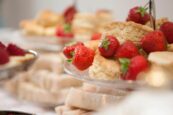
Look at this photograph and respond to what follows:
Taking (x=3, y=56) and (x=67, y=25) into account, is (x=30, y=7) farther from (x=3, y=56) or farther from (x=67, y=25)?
(x=3, y=56)

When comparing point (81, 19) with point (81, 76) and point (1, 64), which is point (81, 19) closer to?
point (1, 64)

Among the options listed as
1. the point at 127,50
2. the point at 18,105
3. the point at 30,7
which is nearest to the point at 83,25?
the point at 18,105

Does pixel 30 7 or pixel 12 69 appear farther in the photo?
pixel 30 7

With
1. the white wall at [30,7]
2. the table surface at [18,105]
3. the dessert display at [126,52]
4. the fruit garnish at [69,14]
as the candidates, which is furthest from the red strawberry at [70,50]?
the fruit garnish at [69,14]

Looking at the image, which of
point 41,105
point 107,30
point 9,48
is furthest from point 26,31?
point 107,30

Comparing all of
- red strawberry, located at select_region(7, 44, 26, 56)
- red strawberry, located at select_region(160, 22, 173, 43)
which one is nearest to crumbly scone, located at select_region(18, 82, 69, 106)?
red strawberry, located at select_region(7, 44, 26, 56)

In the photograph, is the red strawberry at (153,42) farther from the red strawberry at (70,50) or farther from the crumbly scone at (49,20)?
the crumbly scone at (49,20)

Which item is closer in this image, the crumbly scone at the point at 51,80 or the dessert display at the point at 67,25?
the crumbly scone at the point at 51,80
